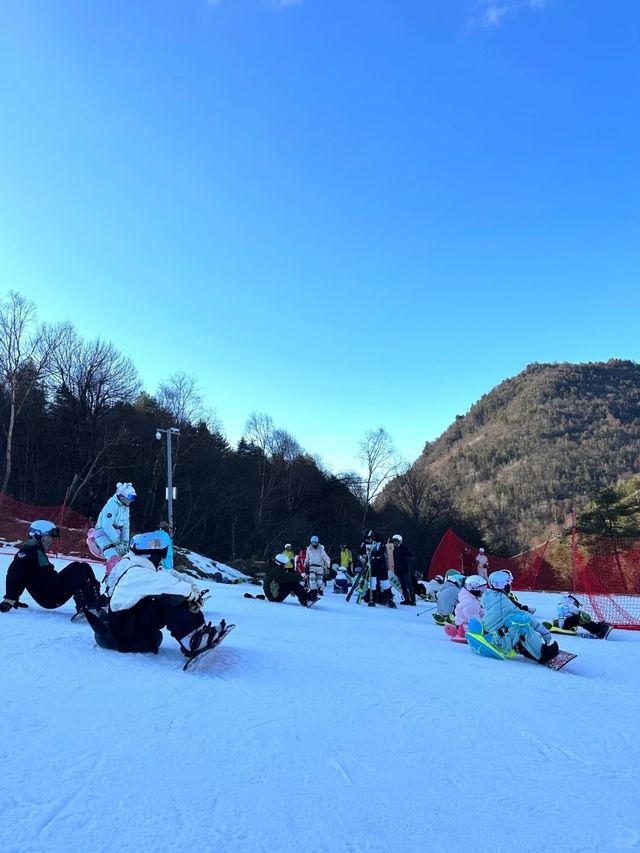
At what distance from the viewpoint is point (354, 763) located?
9.01 feet

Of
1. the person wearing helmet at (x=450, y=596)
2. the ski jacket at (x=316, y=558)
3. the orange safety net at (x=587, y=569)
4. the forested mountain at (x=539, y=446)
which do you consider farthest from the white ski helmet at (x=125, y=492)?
the forested mountain at (x=539, y=446)

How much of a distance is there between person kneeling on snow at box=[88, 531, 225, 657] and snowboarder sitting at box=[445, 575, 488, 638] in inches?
165

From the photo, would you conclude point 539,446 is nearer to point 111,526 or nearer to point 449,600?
point 449,600

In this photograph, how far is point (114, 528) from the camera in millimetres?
7324

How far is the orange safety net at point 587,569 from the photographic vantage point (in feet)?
49.3

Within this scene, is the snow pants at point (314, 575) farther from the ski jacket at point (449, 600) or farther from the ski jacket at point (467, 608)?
the ski jacket at point (467, 608)

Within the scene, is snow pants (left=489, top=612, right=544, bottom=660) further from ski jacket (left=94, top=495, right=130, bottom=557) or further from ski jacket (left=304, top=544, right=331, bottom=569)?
ski jacket (left=304, top=544, right=331, bottom=569)

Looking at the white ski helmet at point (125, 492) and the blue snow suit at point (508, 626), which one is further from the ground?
the white ski helmet at point (125, 492)

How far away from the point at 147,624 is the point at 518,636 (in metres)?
3.99

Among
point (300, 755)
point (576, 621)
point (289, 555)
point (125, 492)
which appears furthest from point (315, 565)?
point (300, 755)

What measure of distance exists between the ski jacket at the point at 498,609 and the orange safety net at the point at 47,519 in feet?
46.3

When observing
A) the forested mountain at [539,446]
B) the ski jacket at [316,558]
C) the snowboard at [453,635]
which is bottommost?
the snowboard at [453,635]

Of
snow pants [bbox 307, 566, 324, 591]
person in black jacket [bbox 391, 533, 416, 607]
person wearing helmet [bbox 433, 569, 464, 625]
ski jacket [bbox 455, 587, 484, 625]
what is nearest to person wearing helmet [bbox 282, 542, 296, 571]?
snow pants [bbox 307, 566, 324, 591]

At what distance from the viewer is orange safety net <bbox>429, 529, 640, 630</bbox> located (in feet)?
49.3
